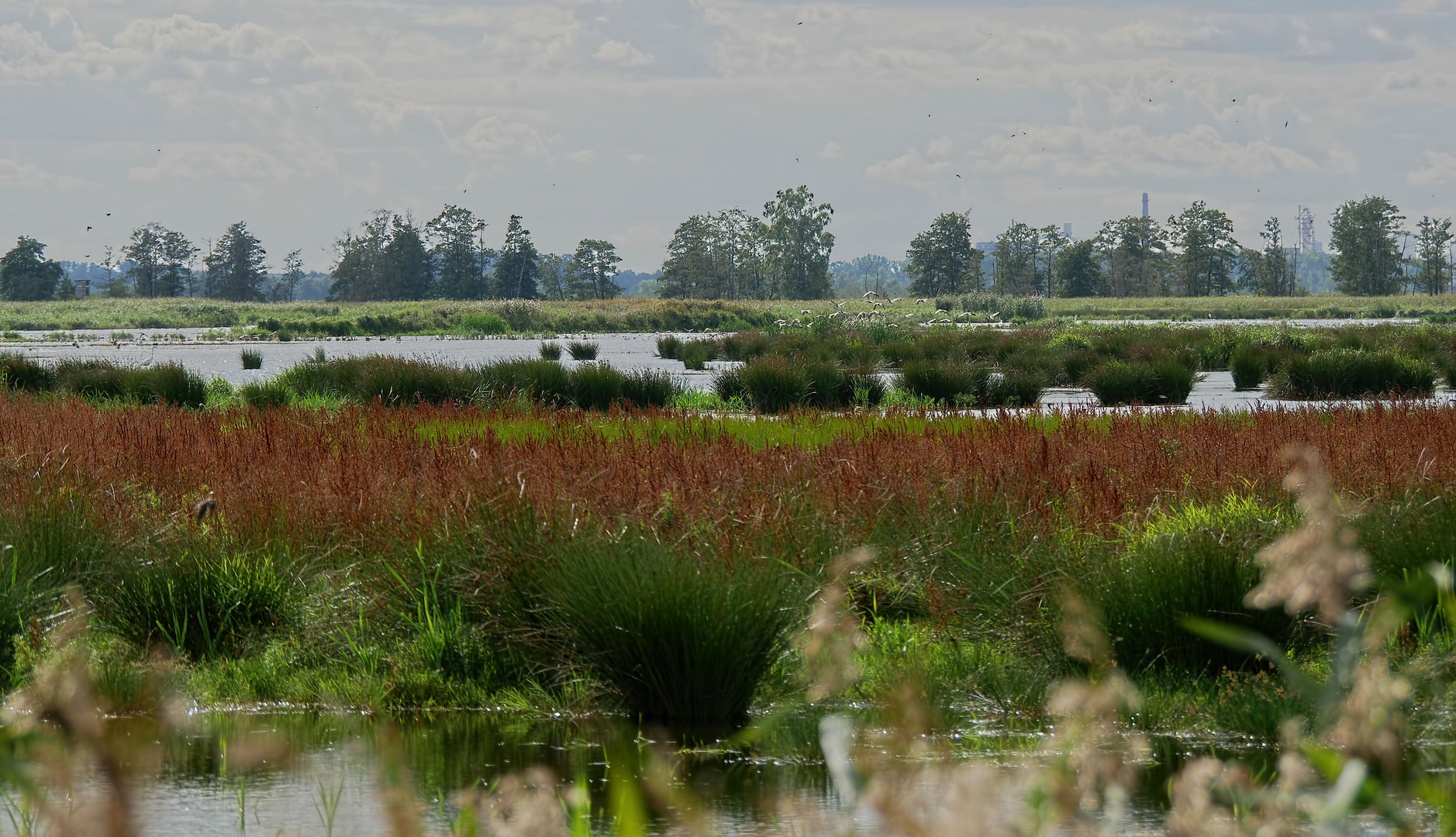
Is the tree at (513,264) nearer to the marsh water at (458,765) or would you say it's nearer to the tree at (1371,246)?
the tree at (1371,246)

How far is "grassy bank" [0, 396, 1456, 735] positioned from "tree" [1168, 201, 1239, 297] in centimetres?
14124

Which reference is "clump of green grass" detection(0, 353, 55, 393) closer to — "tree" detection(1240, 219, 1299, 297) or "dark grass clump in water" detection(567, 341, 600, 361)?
"dark grass clump in water" detection(567, 341, 600, 361)

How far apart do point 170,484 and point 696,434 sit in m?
4.50

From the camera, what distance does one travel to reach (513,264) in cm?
13200

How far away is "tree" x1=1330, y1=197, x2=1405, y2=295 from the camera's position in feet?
463

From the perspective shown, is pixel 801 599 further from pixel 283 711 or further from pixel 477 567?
pixel 283 711

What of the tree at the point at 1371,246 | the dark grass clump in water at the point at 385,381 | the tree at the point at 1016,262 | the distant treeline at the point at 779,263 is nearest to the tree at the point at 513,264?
the distant treeline at the point at 779,263

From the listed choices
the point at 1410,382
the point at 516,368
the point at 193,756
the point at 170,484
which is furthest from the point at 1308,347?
the point at 193,756

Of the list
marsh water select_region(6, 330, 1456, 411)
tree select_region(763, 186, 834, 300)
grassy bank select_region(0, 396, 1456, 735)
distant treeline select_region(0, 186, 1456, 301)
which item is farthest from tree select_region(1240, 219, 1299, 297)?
grassy bank select_region(0, 396, 1456, 735)

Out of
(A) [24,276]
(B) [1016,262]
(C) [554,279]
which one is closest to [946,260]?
(B) [1016,262]

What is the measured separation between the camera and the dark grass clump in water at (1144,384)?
2375 centimetres

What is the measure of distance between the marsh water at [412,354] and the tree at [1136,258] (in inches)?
3558

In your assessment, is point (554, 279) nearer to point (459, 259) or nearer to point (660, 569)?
point (459, 259)

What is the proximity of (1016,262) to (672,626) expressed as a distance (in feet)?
471
